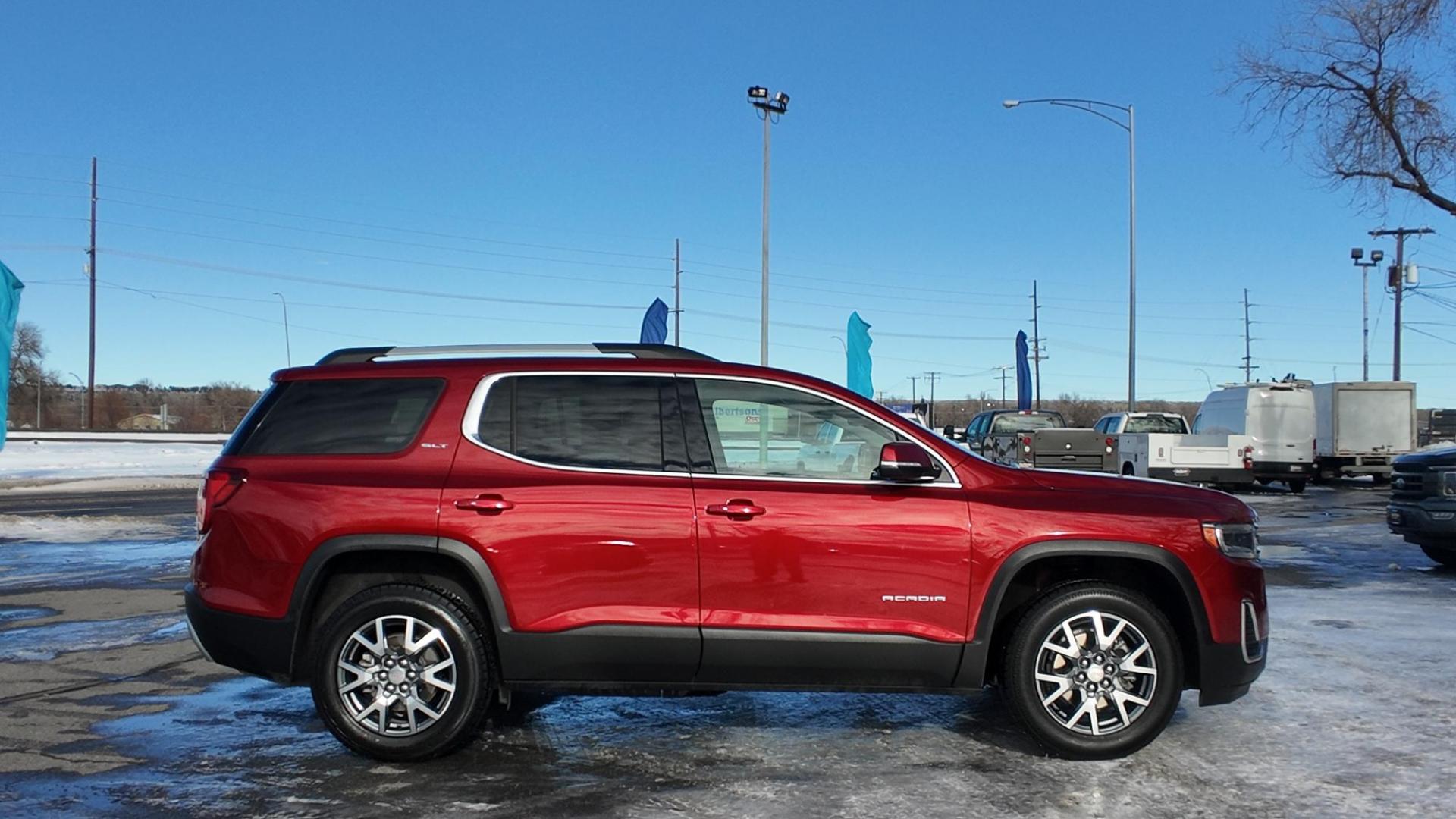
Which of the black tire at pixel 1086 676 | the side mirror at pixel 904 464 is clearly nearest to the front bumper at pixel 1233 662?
the black tire at pixel 1086 676

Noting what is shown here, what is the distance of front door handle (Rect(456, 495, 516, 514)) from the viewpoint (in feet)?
15.6

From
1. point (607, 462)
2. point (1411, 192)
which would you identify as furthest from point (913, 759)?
point (1411, 192)

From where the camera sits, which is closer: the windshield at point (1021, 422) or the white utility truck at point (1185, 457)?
the white utility truck at point (1185, 457)

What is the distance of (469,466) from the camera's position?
4.88m

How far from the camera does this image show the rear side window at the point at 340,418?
196 inches

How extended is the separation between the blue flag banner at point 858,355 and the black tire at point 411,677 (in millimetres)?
22338

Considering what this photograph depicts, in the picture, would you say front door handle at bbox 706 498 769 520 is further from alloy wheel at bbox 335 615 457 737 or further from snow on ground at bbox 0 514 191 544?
snow on ground at bbox 0 514 191 544

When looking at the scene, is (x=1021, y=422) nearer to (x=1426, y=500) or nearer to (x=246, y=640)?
(x=1426, y=500)

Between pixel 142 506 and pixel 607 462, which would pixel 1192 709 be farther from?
pixel 142 506

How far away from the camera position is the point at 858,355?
27000 mm

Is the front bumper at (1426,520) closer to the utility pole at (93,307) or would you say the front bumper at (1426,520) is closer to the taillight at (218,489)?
the taillight at (218,489)

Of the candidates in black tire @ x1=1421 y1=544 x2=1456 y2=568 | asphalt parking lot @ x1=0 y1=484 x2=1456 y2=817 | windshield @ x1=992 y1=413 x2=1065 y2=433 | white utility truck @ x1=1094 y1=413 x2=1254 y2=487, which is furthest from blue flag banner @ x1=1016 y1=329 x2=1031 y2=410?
asphalt parking lot @ x1=0 y1=484 x2=1456 y2=817

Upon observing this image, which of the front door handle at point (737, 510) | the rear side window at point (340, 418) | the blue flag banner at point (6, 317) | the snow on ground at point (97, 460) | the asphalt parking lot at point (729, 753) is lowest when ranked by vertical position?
the asphalt parking lot at point (729, 753)

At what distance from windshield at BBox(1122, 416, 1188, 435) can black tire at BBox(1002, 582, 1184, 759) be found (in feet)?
71.2
